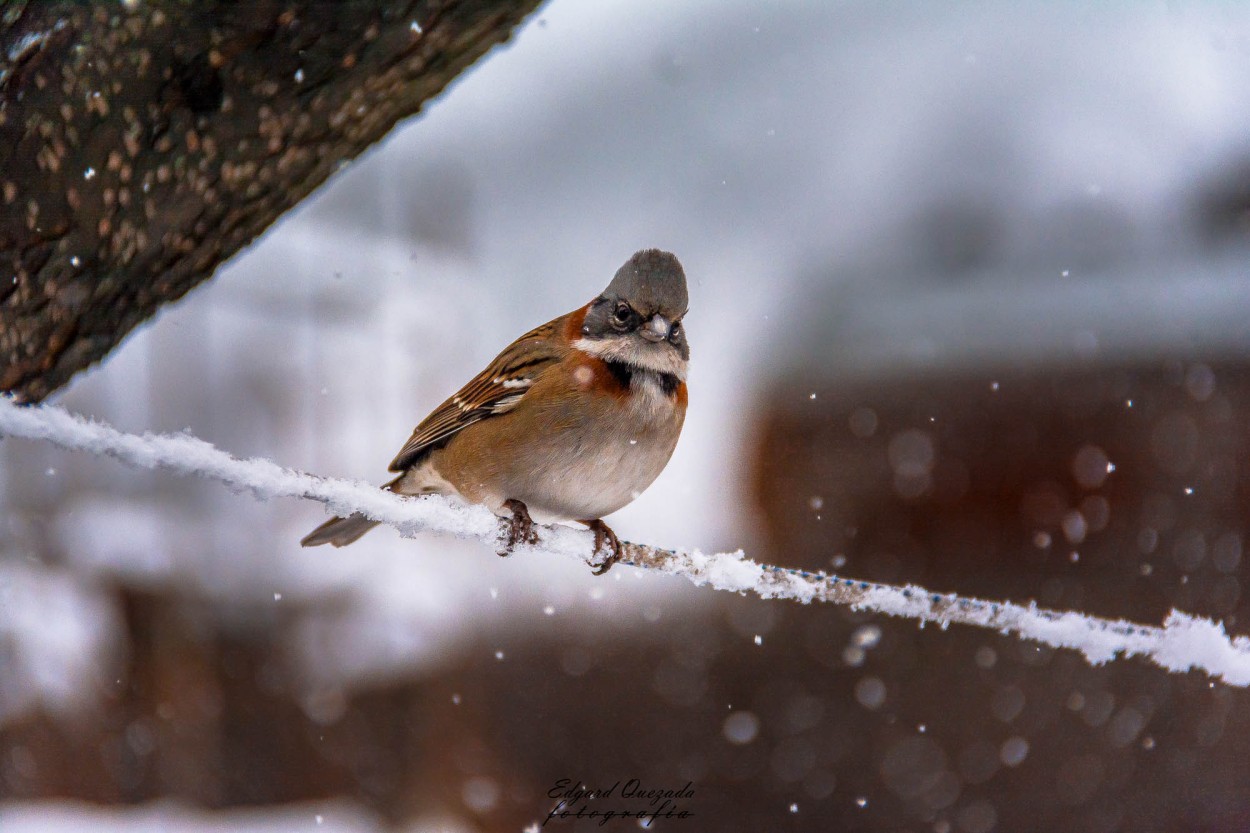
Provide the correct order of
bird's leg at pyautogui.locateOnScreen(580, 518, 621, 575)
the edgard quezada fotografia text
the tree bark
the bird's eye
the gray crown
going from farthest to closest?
the edgard quezada fotografia text < bird's leg at pyautogui.locateOnScreen(580, 518, 621, 575) < the bird's eye < the gray crown < the tree bark

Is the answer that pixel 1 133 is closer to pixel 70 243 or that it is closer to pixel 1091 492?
pixel 70 243

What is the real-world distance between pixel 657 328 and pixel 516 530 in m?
0.54

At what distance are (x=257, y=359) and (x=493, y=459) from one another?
4.22 m

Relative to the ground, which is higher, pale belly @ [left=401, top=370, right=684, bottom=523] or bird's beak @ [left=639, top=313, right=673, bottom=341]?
bird's beak @ [left=639, top=313, right=673, bottom=341]

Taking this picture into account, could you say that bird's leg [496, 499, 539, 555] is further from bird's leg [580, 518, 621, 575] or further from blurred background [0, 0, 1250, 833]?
blurred background [0, 0, 1250, 833]

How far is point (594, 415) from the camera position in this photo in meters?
2.04

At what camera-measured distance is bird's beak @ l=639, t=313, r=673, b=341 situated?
6.48ft

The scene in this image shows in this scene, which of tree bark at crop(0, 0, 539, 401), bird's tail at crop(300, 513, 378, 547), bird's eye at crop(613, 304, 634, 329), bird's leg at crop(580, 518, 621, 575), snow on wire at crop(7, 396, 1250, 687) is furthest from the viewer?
bird's tail at crop(300, 513, 378, 547)

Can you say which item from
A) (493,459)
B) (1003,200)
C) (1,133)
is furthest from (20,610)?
(1003,200)

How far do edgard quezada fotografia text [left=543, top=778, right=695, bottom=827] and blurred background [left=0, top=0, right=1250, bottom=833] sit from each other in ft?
0.49

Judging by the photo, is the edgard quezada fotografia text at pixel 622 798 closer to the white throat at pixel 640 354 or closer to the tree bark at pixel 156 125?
the white throat at pixel 640 354

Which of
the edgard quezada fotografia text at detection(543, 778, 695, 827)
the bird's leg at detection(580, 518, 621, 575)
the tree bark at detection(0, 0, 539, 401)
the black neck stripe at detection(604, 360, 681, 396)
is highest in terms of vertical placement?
the black neck stripe at detection(604, 360, 681, 396)

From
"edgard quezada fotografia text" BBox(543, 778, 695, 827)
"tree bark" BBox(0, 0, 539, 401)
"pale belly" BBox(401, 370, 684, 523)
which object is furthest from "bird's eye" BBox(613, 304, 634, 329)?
"edgard quezada fotografia text" BBox(543, 778, 695, 827)

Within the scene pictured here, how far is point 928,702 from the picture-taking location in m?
6.23
